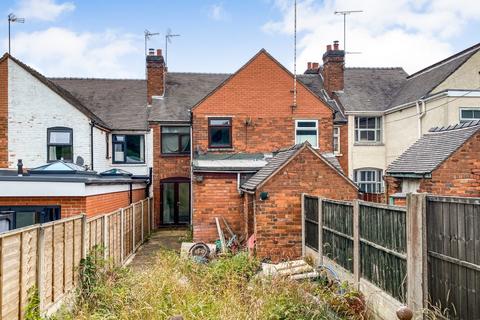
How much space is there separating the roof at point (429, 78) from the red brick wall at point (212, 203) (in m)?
10.6

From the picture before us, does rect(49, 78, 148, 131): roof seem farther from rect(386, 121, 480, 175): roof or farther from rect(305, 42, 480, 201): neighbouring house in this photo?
rect(386, 121, 480, 175): roof

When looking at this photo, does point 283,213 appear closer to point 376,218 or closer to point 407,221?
point 376,218

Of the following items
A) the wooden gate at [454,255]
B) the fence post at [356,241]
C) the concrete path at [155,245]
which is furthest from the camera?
the concrete path at [155,245]

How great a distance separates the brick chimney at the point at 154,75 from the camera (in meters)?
24.5

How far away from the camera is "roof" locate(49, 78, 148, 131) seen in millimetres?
23938

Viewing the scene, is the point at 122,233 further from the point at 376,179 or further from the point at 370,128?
the point at 370,128

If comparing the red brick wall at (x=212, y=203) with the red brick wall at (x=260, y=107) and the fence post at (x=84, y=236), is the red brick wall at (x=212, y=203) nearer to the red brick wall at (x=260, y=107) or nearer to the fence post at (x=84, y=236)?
the red brick wall at (x=260, y=107)

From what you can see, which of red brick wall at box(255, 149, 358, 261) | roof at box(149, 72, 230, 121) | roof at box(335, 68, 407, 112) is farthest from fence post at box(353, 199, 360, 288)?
roof at box(335, 68, 407, 112)

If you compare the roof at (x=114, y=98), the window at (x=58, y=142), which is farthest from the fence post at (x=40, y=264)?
the roof at (x=114, y=98)

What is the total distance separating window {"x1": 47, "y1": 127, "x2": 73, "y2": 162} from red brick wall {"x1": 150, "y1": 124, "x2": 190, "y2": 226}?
4148 mm

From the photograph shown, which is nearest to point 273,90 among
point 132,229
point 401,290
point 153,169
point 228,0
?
point 228,0

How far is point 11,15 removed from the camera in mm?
24266

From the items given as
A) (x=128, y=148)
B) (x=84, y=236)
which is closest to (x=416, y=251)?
(x=84, y=236)

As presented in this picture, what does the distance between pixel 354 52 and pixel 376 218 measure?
70.3 ft
